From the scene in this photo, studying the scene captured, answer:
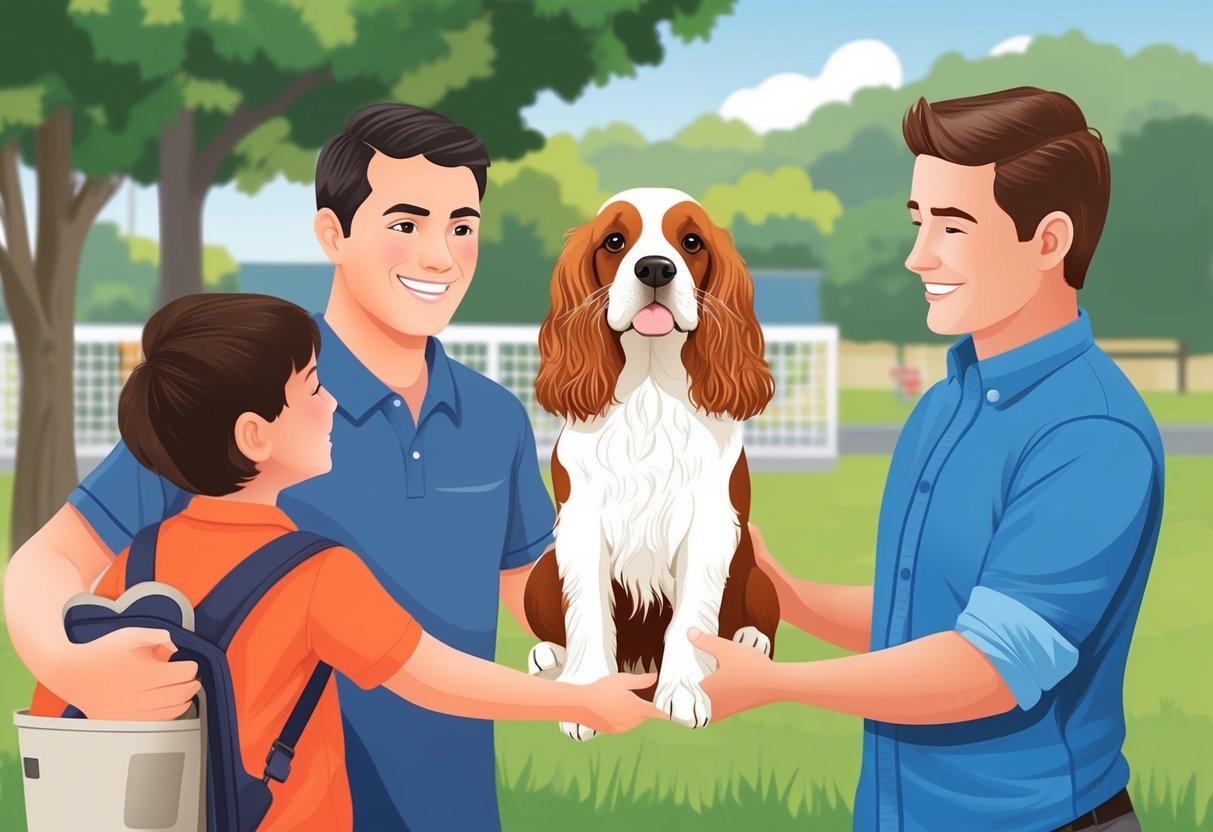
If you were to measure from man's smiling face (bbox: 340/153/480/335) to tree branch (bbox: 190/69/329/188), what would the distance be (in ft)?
26.2

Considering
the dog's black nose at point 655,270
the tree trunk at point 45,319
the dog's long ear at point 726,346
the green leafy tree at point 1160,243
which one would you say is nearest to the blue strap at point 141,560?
the dog's black nose at point 655,270

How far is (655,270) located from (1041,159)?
1067 millimetres

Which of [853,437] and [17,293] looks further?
[853,437]

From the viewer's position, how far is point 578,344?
3.71 m

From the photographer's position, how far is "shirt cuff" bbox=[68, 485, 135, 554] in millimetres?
3172

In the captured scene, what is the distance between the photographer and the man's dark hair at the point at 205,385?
2.60 meters

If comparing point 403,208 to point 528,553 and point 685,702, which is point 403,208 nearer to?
point 528,553

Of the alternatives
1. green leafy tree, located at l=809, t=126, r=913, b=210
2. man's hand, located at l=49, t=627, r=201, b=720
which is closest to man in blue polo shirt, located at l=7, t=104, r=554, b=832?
man's hand, located at l=49, t=627, r=201, b=720

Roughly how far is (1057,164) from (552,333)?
1.44m

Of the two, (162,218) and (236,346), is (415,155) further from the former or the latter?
(162,218)

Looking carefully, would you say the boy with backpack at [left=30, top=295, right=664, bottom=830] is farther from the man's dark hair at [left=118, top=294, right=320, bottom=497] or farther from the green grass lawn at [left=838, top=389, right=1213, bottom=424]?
the green grass lawn at [left=838, top=389, right=1213, bottom=424]

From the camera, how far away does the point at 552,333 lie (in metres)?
3.73

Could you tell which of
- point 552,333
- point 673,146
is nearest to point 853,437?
point 552,333

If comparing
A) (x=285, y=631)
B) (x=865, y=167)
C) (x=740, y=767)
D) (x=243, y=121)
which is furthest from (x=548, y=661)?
(x=865, y=167)
